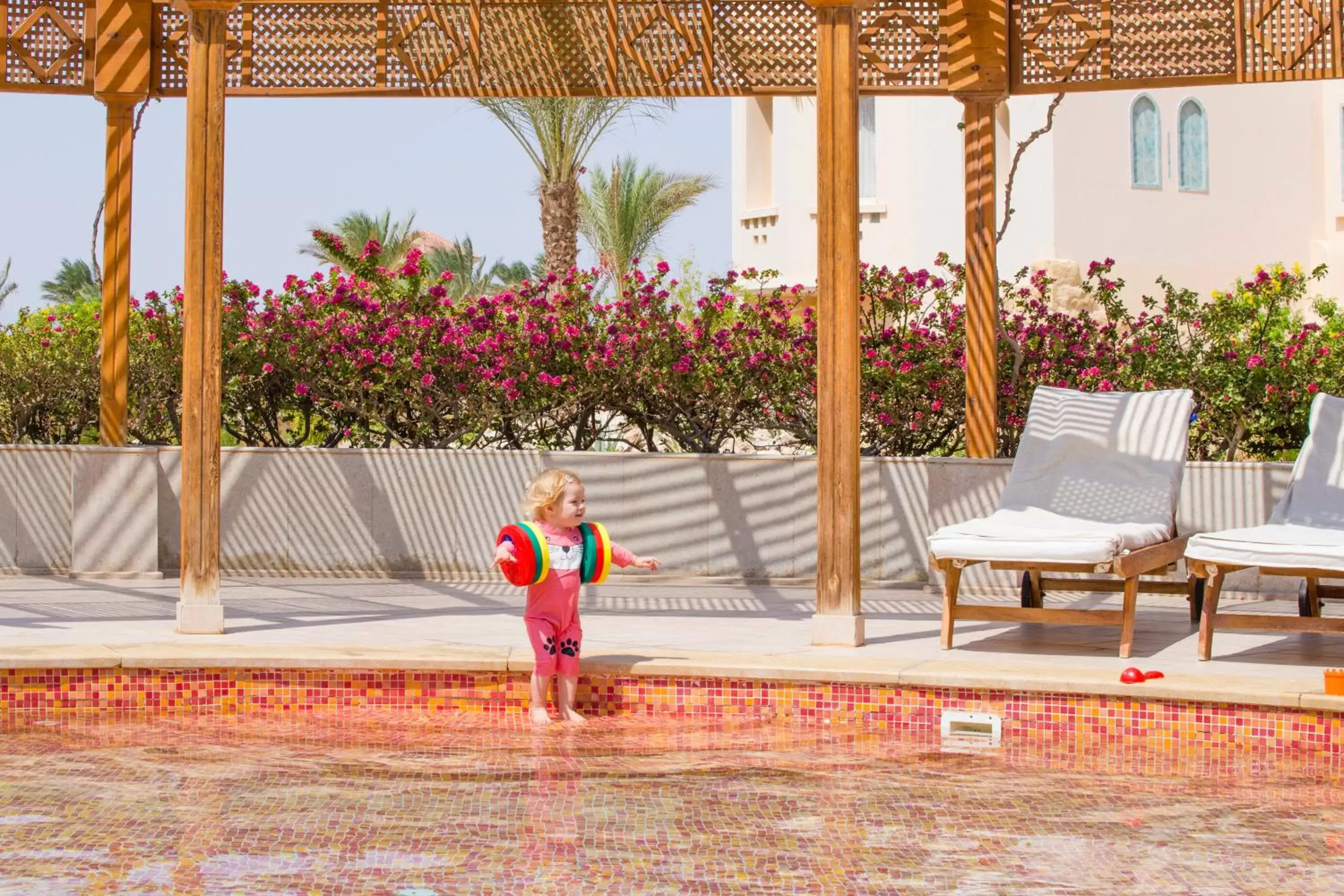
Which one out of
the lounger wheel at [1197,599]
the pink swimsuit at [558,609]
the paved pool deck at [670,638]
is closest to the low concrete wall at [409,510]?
the paved pool deck at [670,638]

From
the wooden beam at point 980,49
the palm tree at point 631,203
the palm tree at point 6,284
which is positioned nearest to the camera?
the wooden beam at point 980,49

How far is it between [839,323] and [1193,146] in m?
18.6

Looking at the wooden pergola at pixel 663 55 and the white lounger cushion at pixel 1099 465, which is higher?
the wooden pergola at pixel 663 55

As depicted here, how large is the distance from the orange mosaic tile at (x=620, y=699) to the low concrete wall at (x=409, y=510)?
3423 millimetres

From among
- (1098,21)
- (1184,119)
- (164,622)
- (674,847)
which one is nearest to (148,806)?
(674,847)

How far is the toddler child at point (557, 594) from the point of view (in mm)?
5789

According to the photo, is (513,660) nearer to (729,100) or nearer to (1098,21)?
(1098,21)

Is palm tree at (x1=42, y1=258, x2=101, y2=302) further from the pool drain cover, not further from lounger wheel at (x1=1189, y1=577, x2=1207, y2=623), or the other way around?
the pool drain cover

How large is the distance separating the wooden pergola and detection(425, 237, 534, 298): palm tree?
25.3m

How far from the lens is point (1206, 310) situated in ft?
32.2

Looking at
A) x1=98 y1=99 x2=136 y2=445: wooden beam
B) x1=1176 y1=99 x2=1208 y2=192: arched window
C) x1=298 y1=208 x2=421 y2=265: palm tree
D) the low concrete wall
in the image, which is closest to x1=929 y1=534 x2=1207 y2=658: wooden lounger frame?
the low concrete wall

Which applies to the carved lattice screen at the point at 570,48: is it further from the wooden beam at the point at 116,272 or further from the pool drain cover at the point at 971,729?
the pool drain cover at the point at 971,729

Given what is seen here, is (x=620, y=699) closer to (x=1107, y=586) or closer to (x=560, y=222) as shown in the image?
(x=1107, y=586)

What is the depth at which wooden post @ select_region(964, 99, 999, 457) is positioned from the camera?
888 centimetres
